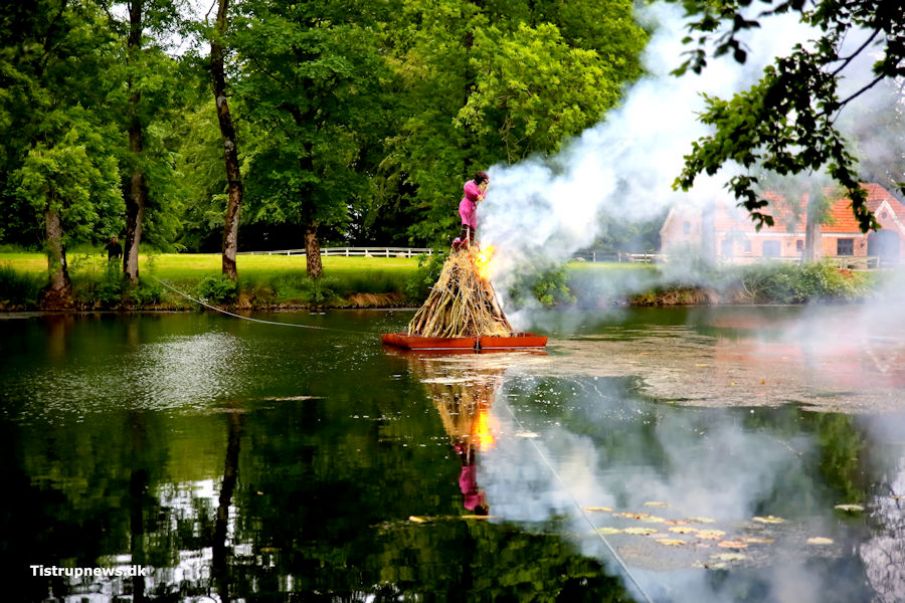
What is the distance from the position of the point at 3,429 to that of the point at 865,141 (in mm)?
49402

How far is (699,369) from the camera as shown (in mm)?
21953

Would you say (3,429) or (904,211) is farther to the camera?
(904,211)

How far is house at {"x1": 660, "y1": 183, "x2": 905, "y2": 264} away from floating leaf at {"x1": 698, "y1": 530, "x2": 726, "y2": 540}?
4311 centimetres

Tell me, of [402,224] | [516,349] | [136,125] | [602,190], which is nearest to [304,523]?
[516,349]

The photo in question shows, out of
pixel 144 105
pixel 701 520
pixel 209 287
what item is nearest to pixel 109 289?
pixel 209 287

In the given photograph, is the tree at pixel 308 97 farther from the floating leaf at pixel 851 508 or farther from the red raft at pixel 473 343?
the floating leaf at pixel 851 508

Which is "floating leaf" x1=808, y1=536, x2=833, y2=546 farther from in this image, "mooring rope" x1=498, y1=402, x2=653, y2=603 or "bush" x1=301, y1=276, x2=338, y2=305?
"bush" x1=301, y1=276, x2=338, y2=305

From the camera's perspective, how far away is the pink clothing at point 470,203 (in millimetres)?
24547

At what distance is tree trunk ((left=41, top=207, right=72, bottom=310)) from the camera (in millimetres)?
39562

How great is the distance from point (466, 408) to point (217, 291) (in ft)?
90.2

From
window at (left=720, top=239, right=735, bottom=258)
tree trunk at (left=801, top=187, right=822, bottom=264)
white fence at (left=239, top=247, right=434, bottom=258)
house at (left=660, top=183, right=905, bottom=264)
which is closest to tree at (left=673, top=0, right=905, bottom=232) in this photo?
house at (left=660, top=183, right=905, bottom=264)

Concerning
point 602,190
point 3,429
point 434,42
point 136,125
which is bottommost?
point 3,429

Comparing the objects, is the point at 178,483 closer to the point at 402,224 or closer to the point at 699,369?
the point at 699,369

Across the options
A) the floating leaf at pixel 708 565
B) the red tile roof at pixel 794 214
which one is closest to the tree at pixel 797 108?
the floating leaf at pixel 708 565
